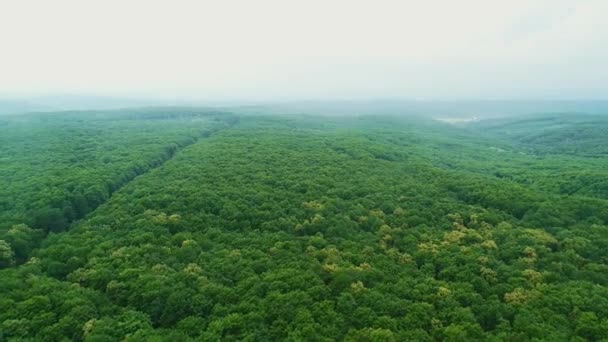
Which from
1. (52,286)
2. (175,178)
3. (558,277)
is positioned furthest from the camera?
(175,178)

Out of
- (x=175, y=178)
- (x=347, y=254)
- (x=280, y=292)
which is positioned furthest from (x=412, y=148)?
(x=280, y=292)

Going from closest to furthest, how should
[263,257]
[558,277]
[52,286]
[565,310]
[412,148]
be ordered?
[565,310]
[52,286]
[558,277]
[263,257]
[412,148]

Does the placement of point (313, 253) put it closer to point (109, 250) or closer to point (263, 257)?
point (263, 257)

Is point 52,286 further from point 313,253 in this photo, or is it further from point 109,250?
point 313,253

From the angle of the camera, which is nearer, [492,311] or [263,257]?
[492,311]

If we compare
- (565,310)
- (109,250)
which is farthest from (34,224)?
(565,310)

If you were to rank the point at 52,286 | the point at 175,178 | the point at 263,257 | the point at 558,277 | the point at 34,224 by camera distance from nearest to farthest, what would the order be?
the point at 52,286
the point at 558,277
the point at 263,257
the point at 34,224
the point at 175,178
